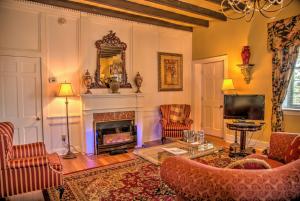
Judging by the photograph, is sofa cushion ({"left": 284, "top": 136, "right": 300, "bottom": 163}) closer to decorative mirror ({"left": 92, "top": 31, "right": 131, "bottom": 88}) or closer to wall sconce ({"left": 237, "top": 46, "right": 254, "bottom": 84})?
wall sconce ({"left": 237, "top": 46, "right": 254, "bottom": 84})

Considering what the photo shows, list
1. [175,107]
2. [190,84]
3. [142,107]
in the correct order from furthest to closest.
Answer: [190,84]
[175,107]
[142,107]

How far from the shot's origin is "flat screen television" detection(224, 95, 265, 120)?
13.4 feet

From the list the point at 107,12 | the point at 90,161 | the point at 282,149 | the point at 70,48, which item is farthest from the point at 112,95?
the point at 282,149

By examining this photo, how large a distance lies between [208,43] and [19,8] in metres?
4.49

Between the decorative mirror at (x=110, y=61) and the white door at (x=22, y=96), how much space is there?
47.0 inches

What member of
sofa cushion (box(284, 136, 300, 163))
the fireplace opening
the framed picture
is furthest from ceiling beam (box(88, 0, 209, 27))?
sofa cushion (box(284, 136, 300, 163))

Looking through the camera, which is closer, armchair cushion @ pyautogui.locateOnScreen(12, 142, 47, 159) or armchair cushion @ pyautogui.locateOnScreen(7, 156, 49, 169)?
armchair cushion @ pyautogui.locateOnScreen(7, 156, 49, 169)

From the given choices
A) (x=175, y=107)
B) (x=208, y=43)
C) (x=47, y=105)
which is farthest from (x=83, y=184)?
(x=208, y=43)

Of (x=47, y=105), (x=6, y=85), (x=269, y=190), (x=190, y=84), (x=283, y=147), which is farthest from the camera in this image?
(x=190, y=84)

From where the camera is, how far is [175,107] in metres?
5.71

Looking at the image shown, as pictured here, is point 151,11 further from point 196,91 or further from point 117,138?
point 117,138

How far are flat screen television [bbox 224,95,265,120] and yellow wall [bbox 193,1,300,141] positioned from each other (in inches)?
28.9

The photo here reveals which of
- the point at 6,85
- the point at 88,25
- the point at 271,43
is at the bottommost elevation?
the point at 6,85

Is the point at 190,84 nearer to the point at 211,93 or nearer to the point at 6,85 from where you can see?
the point at 211,93
